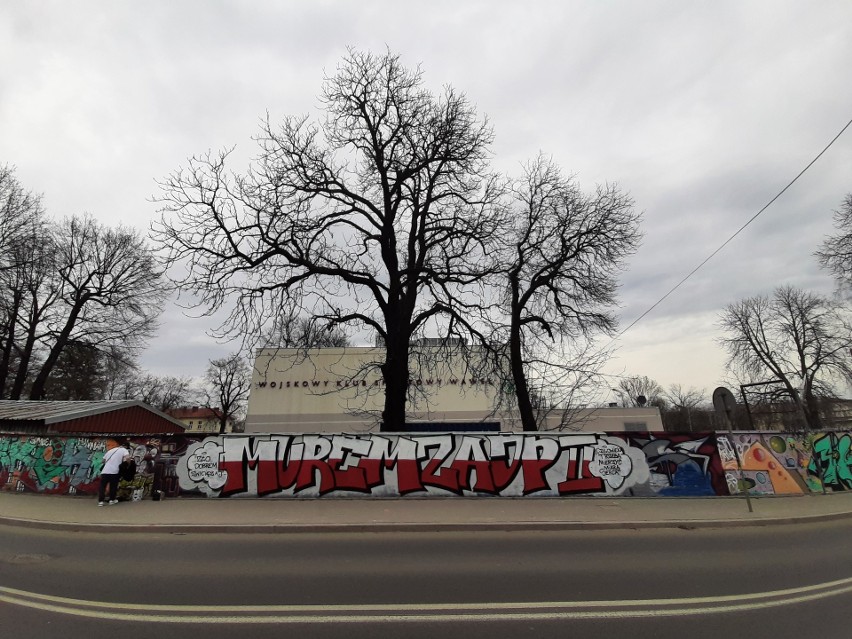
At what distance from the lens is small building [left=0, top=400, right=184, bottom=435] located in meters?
16.8

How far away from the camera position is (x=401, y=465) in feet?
41.0

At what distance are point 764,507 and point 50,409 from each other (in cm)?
2688

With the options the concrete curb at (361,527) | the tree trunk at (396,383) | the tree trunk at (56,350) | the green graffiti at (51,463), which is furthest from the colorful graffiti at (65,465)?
the tree trunk at (56,350)

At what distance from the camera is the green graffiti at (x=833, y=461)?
1374 cm

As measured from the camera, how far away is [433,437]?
41.7ft

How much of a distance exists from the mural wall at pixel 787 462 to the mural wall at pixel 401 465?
591 millimetres

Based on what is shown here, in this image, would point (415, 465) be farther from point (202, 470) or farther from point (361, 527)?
point (202, 470)

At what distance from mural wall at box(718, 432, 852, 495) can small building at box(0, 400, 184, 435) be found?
18462mm

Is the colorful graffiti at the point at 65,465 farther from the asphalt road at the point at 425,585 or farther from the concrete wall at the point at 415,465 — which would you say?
the asphalt road at the point at 425,585

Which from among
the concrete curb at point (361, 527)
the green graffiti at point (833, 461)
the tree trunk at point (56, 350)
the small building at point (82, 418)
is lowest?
the concrete curb at point (361, 527)

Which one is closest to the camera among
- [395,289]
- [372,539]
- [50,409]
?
[372,539]

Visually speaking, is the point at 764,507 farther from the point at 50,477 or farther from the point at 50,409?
the point at 50,409

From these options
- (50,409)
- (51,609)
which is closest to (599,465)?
(51,609)

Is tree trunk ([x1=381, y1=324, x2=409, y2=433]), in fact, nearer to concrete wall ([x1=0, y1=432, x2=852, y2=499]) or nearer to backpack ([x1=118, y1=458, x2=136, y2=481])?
concrete wall ([x1=0, y1=432, x2=852, y2=499])
